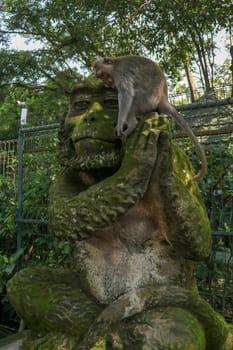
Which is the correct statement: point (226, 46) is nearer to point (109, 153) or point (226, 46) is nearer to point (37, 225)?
point (37, 225)

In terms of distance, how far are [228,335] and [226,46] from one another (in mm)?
11367

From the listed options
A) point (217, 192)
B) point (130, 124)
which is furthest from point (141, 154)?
point (217, 192)

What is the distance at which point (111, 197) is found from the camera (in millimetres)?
1457

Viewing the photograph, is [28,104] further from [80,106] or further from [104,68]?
[80,106]

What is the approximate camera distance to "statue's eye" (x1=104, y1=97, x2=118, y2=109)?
1.81 m

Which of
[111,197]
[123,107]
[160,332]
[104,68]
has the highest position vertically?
[104,68]

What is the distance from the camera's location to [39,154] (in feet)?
13.6

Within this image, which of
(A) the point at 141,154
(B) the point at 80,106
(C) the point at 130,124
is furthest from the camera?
(B) the point at 80,106

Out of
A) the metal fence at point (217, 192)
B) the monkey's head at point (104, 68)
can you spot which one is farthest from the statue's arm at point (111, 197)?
the metal fence at point (217, 192)

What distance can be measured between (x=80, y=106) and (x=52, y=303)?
0.89 meters

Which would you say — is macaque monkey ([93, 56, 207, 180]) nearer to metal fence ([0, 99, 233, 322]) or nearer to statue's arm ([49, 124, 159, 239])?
statue's arm ([49, 124, 159, 239])

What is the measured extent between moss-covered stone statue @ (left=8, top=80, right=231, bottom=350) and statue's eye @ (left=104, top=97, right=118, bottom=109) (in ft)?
0.07

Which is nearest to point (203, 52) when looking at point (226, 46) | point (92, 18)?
point (226, 46)

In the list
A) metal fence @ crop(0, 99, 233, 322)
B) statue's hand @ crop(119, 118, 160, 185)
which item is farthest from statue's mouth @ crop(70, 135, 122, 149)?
metal fence @ crop(0, 99, 233, 322)
